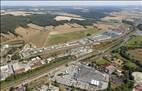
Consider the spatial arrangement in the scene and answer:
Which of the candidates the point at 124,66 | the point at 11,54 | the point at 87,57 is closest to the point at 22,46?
the point at 11,54

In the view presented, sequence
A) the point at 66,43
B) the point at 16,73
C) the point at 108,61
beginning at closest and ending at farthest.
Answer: the point at 16,73
the point at 108,61
the point at 66,43

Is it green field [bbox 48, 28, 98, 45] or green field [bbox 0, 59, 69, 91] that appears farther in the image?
green field [bbox 48, 28, 98, 45]

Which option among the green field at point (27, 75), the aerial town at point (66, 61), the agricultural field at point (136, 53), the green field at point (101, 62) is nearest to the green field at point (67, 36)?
the aerial town at point (66, 61)

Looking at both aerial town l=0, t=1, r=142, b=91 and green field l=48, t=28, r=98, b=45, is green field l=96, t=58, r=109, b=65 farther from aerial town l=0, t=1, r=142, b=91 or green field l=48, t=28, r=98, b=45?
green field l=48, t=28, r=98, b=45

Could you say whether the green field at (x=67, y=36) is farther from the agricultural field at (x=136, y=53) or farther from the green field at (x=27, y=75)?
the agricultural field at (x=136, y=53)

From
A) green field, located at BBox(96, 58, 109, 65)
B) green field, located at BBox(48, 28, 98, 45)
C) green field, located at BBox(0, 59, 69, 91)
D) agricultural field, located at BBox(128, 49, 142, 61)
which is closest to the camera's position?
green field, located at BBox(0, 59, 69, 91)

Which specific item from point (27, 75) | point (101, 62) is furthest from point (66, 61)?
point (27, 75)

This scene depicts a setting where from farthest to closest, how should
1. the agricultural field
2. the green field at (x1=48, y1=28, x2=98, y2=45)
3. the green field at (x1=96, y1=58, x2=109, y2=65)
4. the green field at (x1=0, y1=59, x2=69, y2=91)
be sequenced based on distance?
the green field at (x1=48, y1=28, x2=98, y2=45), the agricultural field, the green field at (x1=96, y1=58, x2=109, y2=65), the green field at (x1=0, y1=59, x2=69, y2=91)

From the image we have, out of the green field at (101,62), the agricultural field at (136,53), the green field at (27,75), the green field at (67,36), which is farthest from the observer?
the green field at (67,36)

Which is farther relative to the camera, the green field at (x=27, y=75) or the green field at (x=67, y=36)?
the green field at (x=67, y=36)

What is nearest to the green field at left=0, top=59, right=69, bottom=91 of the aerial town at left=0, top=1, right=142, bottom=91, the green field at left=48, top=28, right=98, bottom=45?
the aerial town at left=0, top=1, right=142, bottom=91

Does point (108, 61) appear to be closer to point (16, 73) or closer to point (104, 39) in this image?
point (16, 73)
